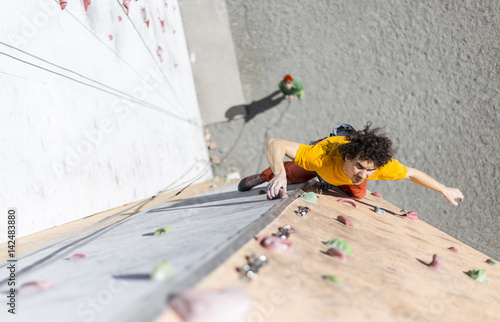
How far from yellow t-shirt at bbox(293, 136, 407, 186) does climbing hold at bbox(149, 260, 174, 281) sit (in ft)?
5.21

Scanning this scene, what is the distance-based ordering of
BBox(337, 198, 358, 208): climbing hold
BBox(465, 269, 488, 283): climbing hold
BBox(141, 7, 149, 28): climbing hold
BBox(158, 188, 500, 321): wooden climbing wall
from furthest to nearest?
BBox(141, 7, 149, 28): climbing hold < BBox(337, 198, 358, 208): climbing hold < BBox(465, 269, 488, 283): climbing hold < BBox(158, 188, 500, 321): wooden climbing wall

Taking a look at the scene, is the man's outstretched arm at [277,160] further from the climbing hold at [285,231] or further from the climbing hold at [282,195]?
the climbing hold at [285,231]

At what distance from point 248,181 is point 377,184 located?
2139mm

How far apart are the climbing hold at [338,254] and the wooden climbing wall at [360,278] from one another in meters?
0.03

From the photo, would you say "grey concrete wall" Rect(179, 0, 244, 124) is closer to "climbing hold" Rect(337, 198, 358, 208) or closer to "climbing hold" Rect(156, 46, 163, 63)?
"climbing hold" Rect(156, 46, 163, 63)

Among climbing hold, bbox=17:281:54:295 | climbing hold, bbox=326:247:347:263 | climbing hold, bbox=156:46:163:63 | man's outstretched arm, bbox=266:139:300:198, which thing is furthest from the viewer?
climbing hold, bbox=156:46:163:63

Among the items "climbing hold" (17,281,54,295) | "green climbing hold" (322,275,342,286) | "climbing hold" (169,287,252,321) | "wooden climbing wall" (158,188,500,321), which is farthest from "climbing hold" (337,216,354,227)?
"climbing hold" (17,281,54,295)

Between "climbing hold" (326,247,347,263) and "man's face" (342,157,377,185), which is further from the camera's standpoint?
"man's face" (342,157,377,185)

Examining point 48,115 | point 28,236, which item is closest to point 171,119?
point 48,115

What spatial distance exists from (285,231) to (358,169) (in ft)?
3.02

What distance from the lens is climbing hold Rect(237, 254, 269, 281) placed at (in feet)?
3.84

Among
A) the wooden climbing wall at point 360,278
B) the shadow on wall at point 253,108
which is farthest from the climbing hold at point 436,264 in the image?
the shadow on wall at point 253,108

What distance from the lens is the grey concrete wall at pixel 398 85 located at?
4.11 metres

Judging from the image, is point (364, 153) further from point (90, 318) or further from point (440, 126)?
point (440, 126)
